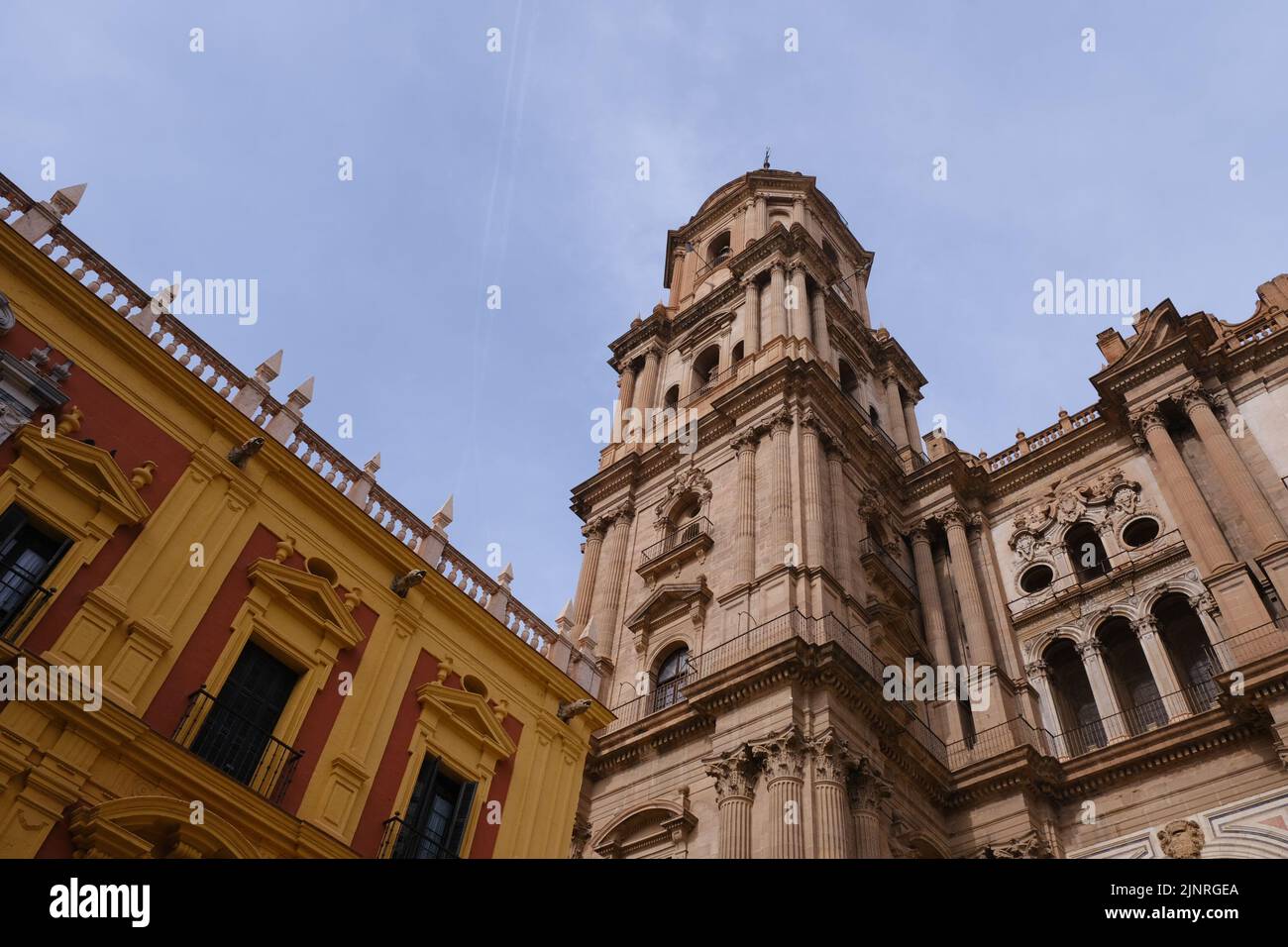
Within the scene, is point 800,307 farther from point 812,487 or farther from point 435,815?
point 435,815

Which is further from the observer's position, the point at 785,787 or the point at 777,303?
the point at 777,303

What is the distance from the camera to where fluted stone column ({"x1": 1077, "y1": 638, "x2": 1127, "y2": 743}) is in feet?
79.0

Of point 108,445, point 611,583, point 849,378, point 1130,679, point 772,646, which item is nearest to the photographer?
point 108,445

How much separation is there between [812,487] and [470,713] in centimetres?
1431

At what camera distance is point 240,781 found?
12516 mm

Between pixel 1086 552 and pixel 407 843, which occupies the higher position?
pixel 1086 552

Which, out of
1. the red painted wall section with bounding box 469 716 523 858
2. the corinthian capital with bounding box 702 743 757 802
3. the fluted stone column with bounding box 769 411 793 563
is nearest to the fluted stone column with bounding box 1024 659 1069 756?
the fluted stone column with bounding box 769 411 793 563

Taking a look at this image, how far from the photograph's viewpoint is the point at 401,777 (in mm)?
14555

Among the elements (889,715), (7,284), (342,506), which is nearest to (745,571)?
(889,715)

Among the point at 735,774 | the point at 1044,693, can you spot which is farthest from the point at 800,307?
the point at 735,774

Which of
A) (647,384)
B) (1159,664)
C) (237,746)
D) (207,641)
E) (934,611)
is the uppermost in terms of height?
(647,384)

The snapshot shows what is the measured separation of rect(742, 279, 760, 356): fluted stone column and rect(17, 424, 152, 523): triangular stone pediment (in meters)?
24.2
